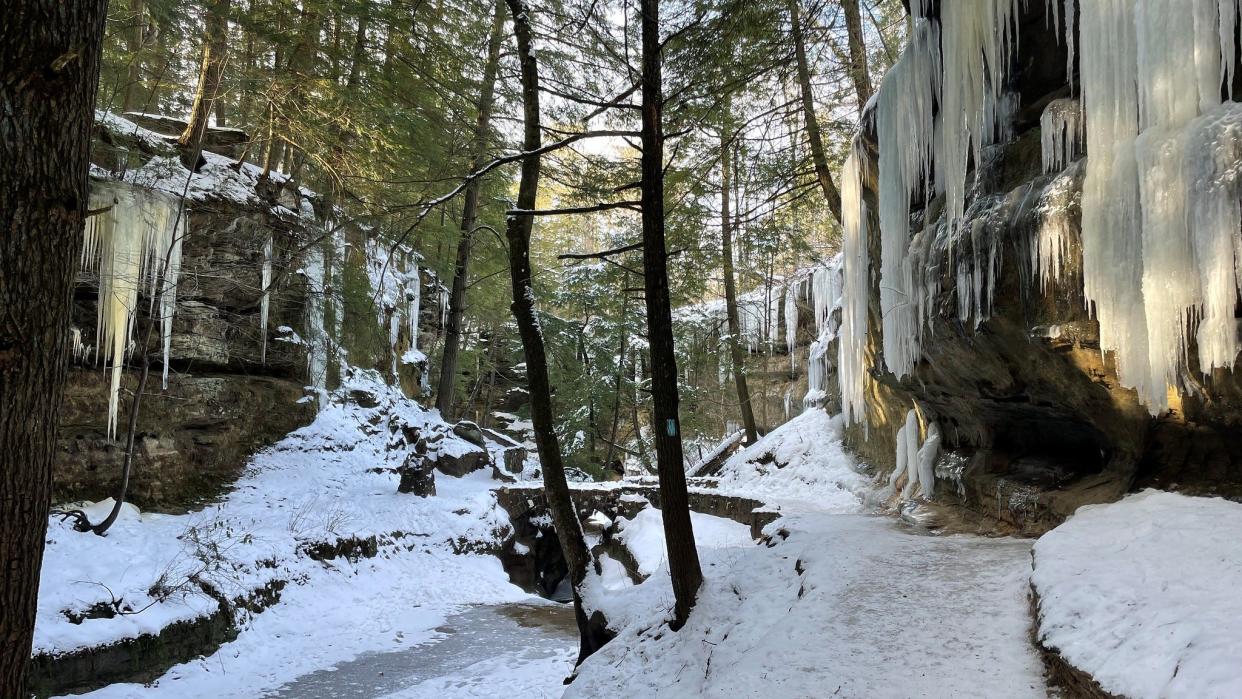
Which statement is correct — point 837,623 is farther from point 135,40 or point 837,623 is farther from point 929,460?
point 135,40

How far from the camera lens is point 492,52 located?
10562 mm

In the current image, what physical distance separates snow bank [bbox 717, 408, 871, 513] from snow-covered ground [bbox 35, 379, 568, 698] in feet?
18.2

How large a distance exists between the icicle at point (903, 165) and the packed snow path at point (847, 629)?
239 centimetres

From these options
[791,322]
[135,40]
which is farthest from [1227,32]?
[791,322]

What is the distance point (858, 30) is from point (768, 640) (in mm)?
10108

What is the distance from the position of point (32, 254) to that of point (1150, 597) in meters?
5.02

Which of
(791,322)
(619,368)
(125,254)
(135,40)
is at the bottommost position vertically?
(619,368)

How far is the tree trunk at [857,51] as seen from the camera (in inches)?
413

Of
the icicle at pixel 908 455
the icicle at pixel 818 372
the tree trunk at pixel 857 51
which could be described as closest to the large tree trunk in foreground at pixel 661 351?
the icicle at pixel 908 455

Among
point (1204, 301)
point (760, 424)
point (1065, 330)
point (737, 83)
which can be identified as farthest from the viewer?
point (760, 424)

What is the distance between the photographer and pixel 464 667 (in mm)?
7738

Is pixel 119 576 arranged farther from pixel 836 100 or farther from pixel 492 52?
pixel 836 100

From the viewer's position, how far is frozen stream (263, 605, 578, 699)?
691cm

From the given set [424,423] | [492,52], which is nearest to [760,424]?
[424,423]
